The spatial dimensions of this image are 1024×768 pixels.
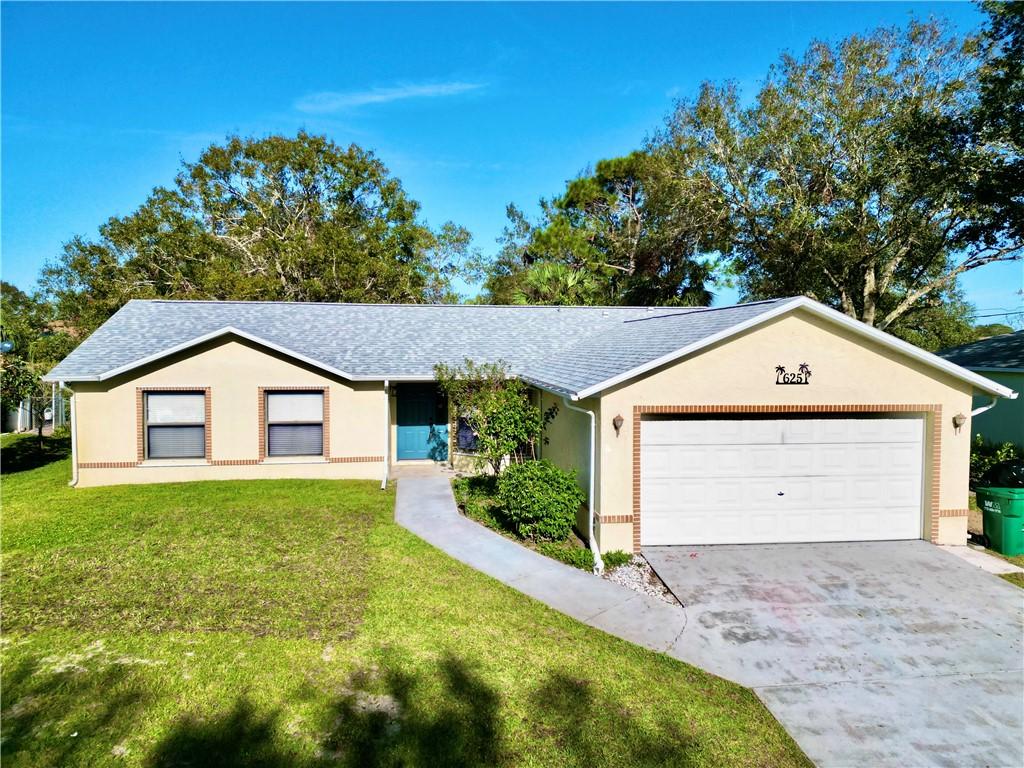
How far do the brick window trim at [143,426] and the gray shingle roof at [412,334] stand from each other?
2.88 feet

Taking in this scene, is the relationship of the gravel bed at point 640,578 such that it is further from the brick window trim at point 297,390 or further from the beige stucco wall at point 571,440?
the brick window trim at point 297,390

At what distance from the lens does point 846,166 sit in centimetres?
2294

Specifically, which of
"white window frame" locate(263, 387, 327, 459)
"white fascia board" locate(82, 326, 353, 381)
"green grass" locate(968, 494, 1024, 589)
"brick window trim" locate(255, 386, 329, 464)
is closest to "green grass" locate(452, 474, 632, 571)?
"brick window trim" locate(255, 386, 329, 464)

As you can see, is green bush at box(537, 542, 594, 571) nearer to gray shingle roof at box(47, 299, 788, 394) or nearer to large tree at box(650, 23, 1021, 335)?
gray shingle roof at box(47, 299, 788, 394)

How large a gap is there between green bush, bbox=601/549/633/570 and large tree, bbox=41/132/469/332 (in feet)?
81.5

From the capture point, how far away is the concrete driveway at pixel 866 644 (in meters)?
5.05

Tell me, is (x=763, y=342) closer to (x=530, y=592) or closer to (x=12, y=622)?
(x=530, y=592)

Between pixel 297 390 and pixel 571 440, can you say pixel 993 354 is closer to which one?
pixel 571 440

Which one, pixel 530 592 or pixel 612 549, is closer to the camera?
pixel 530 592

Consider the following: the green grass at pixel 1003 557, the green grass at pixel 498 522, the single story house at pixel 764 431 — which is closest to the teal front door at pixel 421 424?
the green grass at pixel 498 522

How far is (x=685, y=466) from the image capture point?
9758mm

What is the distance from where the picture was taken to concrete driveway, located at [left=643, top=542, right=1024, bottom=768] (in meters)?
5.05

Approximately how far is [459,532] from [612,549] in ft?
9.33

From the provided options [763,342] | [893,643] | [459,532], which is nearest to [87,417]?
[459,532]
